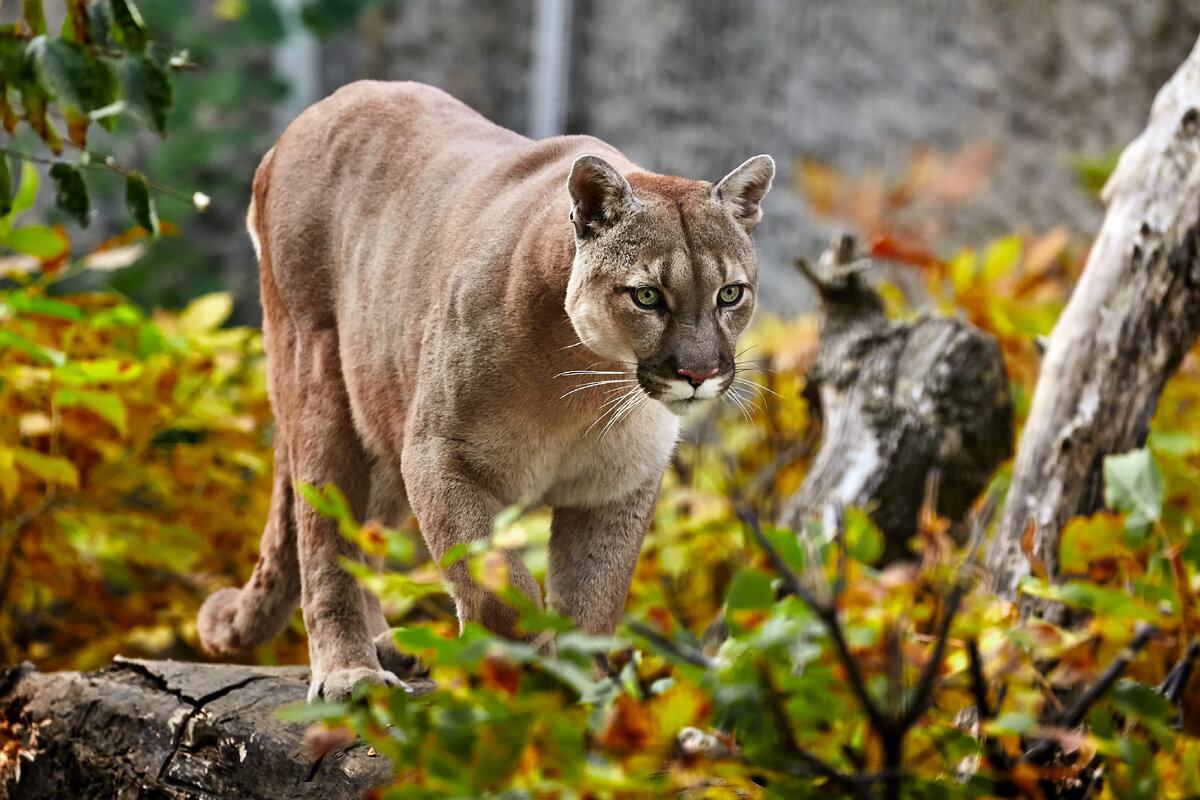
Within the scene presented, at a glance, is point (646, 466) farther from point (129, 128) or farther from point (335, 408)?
point (129, 128)

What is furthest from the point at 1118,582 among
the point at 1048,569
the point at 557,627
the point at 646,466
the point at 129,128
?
the point at 129,128

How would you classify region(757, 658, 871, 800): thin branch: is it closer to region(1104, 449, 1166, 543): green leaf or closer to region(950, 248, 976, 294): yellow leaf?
region(1104, 449, 1166, 543): green leaf

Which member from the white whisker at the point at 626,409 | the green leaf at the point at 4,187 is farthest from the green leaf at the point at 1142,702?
the green leaf at the point at 4,187

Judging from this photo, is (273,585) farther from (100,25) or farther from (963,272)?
(963,272)

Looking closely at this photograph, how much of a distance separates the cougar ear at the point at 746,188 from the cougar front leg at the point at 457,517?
75 cm

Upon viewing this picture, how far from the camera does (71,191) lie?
254cm

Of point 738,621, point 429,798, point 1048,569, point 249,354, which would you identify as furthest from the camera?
point 249,354

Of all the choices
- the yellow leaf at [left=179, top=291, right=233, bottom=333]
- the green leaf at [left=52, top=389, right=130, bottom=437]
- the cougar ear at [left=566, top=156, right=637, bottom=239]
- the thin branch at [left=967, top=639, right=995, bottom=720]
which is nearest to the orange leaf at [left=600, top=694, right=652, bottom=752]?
the thin branch at [left=967, top=639, right=995, bottom=720]

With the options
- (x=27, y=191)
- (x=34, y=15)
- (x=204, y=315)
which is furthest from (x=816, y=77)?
(x=34, y=15)

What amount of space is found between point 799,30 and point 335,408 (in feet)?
17.0

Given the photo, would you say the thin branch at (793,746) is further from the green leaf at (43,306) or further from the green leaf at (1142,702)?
the green leaf at (43,306)

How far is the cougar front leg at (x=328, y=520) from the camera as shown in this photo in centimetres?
276

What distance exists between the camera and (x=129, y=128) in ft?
19.2

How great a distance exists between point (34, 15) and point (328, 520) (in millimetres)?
1236
